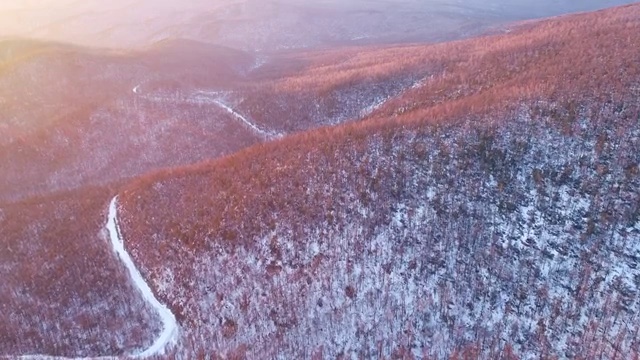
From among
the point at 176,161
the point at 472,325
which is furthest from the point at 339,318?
the point at 176,161

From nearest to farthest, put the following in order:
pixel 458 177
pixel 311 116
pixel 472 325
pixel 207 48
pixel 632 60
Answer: pixel 472 325, pixel 458 177, pixel 632 60, pixel 311 116, pixel 207 48

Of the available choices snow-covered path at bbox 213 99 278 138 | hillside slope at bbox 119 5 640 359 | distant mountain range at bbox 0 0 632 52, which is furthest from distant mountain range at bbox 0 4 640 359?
distant mountain range at bbox 0 0 632 52

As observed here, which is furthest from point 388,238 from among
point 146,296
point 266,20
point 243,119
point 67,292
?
point 266,20

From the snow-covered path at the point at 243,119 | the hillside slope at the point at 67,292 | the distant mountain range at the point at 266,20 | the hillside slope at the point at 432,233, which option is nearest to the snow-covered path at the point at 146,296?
the hillside slope at the point at 67,292

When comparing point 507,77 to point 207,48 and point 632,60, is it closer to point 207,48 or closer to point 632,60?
point 632,60

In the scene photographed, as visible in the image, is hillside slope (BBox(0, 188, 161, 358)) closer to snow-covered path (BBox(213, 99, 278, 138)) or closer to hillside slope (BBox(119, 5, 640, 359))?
hillside slope (BBox(119, 5, 640, 359))

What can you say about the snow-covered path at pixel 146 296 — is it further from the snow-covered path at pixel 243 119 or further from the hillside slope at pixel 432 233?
the snow-covered path at pixel 243 119

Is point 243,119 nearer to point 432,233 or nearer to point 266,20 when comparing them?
point 432,233
